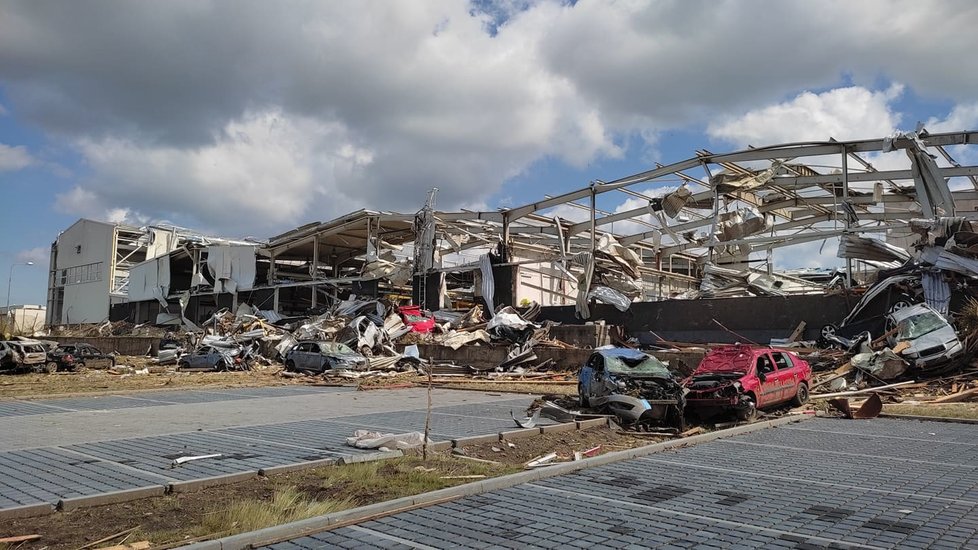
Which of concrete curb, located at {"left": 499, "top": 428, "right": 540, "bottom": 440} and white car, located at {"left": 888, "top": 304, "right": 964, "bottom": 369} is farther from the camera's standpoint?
white car, located at {"left": 888, "top": 304, "right": 964, "bottom": 369}

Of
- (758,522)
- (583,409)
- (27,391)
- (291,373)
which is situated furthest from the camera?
(291,373)

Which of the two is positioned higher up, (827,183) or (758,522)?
(827,183)

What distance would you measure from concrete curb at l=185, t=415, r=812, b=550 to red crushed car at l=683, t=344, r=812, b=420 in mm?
2682

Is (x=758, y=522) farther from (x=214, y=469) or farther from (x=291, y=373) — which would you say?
(x=291, y=373)

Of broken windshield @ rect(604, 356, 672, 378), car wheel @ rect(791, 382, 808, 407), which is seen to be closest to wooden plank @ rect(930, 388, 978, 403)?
car wheel @ rect(791, 382, 808, 407)

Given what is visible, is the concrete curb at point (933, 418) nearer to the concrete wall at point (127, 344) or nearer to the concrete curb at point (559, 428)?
the concrete curb at point (559, 428)

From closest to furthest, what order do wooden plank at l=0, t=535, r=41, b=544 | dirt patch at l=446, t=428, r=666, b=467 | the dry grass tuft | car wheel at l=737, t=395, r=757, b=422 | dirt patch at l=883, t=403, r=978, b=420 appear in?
wooden plank at l=0, t=535, r=41, b=544, the dry grass tuft, dirt patch at l=446, t=428, r=666, b=467, car wheel at l=737, t=395, r=757, b=422, dirt patch at l=883, t=403, r=978, b=420

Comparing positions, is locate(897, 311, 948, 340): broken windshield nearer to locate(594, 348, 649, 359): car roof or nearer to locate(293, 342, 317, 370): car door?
locate(594, 348, 649, 359): car roof

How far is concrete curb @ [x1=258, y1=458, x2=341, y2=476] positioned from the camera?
805 centimetres

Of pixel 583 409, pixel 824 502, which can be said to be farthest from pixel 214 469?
pixel 583 409

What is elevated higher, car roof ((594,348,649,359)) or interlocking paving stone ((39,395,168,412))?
car roof ((594,348,649,359))

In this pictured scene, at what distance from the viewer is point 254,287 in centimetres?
4922

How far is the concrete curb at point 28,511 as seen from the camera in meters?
6.03

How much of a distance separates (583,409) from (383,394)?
8.44 meters
